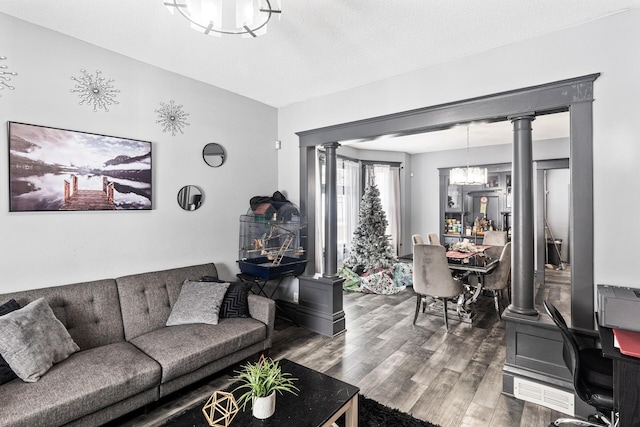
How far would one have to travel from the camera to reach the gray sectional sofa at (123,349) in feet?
5.90

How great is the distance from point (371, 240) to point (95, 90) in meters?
4.73

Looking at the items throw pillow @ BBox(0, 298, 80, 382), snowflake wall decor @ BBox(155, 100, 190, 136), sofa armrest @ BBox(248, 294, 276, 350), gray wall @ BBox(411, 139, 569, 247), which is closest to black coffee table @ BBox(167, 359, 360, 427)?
sofa armrest @ BBox(248, 294, 276, 350)

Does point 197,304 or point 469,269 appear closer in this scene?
point 197,304

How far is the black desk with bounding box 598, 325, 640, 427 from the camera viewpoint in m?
1.58

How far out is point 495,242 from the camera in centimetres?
556

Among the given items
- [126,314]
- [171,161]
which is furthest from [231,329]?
[171,161]

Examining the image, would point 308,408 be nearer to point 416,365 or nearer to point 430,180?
point 416,365

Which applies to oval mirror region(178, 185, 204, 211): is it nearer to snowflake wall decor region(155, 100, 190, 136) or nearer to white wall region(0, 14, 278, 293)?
white wall region(0, 14, 278, 293)

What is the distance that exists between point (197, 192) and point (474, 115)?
2860 mm

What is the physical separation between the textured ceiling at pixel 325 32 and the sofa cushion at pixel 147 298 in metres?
2.04

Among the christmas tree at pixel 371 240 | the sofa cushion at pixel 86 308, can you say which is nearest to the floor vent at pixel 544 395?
the sofa cushion at pixel 86 308

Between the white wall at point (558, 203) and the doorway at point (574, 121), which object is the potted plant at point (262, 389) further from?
the white wall at point (558, 203)

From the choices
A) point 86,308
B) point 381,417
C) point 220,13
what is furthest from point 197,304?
point 220,13

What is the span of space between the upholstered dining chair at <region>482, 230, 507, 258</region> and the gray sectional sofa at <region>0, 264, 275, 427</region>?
4011 millimetres
